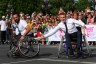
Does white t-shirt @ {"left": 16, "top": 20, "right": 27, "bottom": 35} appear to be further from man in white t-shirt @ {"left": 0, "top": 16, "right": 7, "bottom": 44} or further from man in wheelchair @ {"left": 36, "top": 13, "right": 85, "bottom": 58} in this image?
man in white t-shirt @ {"left": 0, "top": 16, "right": 7, "bottom": 44}

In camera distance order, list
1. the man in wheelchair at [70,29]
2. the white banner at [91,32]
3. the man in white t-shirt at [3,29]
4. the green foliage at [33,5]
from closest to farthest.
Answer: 1. the man in wheelchair at [70,29]
2. the white banner at [91,32]
3. the man in white t-shirt at [3,29]
4. the green foliage at [33,5]

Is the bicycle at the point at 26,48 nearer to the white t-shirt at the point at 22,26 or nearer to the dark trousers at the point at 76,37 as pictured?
the white t-shirt at the point at 22,26

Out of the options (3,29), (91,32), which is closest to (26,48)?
(91,32)

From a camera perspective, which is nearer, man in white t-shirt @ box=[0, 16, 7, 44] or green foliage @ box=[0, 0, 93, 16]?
man in white t-shirt @ box=[0, 16, 7, 44]

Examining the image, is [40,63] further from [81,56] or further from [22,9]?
[22,9]

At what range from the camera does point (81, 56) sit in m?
14.3

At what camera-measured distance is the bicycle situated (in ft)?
47.7

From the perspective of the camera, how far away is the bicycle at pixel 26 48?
14.5m

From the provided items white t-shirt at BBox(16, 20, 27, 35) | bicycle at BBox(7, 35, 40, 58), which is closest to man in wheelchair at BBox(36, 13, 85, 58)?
bicycle at BBox(7, 35, 40, 58)

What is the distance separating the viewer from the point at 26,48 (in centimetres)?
1467

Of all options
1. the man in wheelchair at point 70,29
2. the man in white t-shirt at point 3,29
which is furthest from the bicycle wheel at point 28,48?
the man in white t-shirt at point 3,29

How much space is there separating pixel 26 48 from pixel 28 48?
0.29 feet

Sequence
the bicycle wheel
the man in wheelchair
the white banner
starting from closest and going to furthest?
1. the man in wheelchair
2. the bicycle wheel
3. the white banner

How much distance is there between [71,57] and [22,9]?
195 ft
